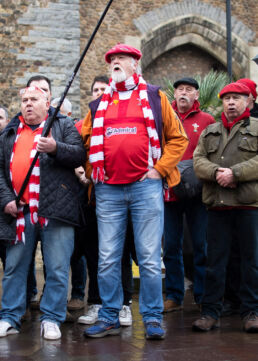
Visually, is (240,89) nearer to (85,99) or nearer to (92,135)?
(92,135)

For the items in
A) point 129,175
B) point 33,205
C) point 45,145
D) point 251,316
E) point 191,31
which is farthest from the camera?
point 191,31

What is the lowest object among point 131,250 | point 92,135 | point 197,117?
point 131,250

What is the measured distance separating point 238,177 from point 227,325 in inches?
49.3

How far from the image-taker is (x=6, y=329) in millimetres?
4578

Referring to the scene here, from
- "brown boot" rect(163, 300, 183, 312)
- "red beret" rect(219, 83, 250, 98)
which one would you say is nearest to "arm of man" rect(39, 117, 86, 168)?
"red beret" rect(219, 83, 250, 98)

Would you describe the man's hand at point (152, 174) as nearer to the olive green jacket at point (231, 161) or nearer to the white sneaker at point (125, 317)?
the olive green jacket at point (231, 161)

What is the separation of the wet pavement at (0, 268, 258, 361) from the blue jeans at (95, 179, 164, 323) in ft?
0.79

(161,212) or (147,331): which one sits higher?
(161,212)

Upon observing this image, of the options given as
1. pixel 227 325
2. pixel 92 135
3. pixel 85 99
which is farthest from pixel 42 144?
pixel 85 99

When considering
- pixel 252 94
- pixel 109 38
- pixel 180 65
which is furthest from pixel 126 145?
pixel 180 65

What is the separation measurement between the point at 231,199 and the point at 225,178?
19 cm

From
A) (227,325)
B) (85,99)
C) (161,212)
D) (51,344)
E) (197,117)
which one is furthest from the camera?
(85,99)

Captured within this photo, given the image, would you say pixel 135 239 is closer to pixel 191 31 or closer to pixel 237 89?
pixel 237 89

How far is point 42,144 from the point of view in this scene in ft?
14.7
